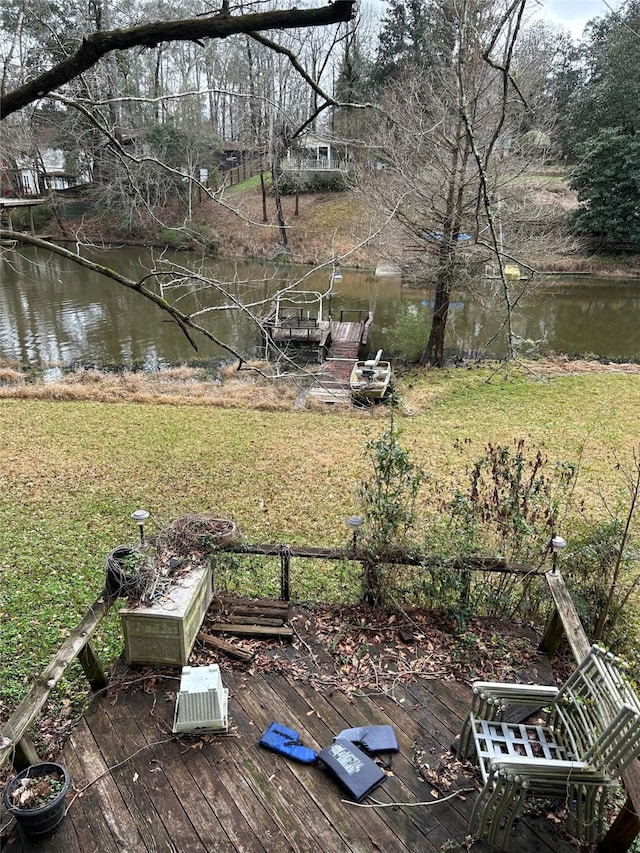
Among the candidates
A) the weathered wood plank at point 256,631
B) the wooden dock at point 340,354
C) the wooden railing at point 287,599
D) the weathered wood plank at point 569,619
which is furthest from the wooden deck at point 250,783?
the wooden dock at point 340,354

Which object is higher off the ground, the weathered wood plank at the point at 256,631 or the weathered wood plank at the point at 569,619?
the weathered wood plank at the point at 569,619

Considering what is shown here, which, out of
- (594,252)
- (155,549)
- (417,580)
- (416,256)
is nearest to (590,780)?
(417,580)

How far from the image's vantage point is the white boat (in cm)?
1220

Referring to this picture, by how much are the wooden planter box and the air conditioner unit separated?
0.31 m

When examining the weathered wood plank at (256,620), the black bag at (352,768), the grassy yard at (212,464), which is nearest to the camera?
the black bag at (352,768)

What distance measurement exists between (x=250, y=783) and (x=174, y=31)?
3.73 metres

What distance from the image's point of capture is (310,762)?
3055mm

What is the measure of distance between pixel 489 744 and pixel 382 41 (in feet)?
116

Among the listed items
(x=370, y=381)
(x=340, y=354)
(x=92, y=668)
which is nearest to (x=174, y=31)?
(x=92, y=668)

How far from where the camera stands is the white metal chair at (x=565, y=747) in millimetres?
2443

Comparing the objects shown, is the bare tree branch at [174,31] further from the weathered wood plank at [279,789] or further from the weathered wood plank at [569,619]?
the weathered wood plank at [279,789]

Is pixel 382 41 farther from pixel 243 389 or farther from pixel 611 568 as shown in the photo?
pixel 611 568

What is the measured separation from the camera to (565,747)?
115 inches

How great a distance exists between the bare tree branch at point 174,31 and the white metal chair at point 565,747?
3.11 metres
